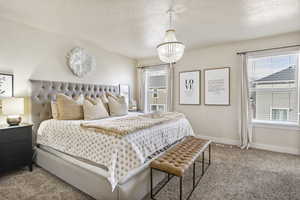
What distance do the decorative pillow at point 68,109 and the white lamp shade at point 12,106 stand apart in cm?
49

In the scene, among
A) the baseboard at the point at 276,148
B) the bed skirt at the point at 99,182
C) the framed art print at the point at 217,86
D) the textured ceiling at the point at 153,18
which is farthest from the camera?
the framed art print at the point at 217,86

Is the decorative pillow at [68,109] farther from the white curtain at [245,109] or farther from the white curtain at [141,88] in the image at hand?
the white curtain at [245,109]

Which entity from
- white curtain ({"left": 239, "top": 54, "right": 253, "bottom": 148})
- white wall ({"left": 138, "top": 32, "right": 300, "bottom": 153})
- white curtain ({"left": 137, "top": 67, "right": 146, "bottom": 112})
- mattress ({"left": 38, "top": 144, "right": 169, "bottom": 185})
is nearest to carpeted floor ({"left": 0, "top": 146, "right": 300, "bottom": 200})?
mattress ({"left": 38, "top": 144, "right": 169, "bottom": 185})

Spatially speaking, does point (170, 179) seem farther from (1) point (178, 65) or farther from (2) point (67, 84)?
(1) point (178, 65)

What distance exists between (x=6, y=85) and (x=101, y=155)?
2.08 m

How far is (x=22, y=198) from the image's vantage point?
1.81 m

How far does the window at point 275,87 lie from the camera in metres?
3.22

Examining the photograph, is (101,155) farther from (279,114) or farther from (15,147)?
(279,114)

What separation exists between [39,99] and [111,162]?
207 cm

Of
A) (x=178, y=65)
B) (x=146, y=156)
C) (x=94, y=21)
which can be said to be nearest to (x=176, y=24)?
(x=94, y=21)

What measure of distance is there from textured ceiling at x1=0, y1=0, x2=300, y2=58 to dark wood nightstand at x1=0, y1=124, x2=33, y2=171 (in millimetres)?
1724

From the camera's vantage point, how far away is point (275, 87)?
3400 mm

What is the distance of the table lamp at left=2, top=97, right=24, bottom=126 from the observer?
2.22 m

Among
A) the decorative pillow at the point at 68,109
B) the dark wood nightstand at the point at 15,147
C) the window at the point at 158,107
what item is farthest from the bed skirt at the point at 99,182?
the window at the point at 158,107
